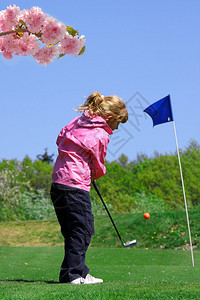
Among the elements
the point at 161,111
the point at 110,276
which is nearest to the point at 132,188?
the point at 161,111

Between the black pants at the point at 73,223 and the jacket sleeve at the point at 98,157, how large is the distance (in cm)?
23

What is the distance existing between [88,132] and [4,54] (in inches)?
41.6

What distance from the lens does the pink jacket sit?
3.44 meters

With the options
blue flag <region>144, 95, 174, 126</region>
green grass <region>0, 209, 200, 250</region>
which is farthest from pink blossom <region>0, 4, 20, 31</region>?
green grass <region>0, 209, 200, 250</region>

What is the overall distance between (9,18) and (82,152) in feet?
4.34

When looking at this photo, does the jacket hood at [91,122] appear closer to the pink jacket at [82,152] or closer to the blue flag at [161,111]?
the pink jacket at [82,152]

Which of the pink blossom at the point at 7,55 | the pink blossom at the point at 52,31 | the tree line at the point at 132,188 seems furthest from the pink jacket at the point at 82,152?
the tree line at the point at 132,188

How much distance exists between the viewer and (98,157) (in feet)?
11.5

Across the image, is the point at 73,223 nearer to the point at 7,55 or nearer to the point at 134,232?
the point at 7,55

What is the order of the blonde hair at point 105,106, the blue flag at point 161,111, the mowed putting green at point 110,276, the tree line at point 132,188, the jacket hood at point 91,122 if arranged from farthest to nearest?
the tree line at point 132,188, the blue flag at point 161,111, the blonde hair at point 105,106, the jacket hood at point 91,122, the mowed putting green at point 110,276

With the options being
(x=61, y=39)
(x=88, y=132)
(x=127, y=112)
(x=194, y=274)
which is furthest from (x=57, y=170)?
(x=194, y=274)

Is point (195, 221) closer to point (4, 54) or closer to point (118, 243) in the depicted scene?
point (118, 243)

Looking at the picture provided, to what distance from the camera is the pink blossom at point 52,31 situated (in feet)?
10.6

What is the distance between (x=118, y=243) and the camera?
12000 mm
